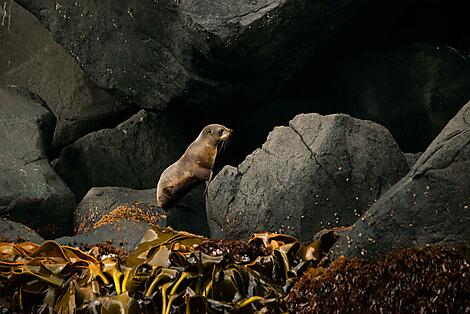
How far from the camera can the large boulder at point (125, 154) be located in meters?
10.1

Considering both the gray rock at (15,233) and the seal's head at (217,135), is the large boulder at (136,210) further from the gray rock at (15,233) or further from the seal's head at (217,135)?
the gray rock at (15,233)

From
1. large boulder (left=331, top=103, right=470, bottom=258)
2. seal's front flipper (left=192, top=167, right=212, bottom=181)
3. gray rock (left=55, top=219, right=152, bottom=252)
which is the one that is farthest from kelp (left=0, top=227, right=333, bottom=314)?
seal's front flipper (left=192, top=167, right=212, bottom=181)

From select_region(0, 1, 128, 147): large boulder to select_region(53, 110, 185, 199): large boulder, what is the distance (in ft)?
0.91

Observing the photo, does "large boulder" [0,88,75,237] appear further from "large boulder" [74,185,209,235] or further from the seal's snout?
the seal's snout

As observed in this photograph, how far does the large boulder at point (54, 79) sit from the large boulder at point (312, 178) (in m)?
3.54

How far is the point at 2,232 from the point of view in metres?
7.45

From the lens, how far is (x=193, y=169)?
28.6ft

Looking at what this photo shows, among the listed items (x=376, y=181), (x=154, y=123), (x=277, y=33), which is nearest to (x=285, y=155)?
(x=376, y=181)

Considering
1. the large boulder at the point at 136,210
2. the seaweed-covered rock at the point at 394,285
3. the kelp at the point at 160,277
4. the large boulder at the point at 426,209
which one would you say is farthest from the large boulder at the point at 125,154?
the seaweed-covered rock at the point at 394,285

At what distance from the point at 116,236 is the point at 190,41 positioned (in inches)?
87.1

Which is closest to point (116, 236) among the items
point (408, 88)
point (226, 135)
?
point (226, 135)

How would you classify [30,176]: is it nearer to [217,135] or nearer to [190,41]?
[217,135]

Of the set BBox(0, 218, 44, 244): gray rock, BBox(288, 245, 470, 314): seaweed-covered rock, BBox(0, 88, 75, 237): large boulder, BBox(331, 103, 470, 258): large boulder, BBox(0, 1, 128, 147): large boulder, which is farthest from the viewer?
BBox(0, 1, 128, 147): large boulder

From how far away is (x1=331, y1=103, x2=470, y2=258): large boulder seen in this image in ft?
16.3
